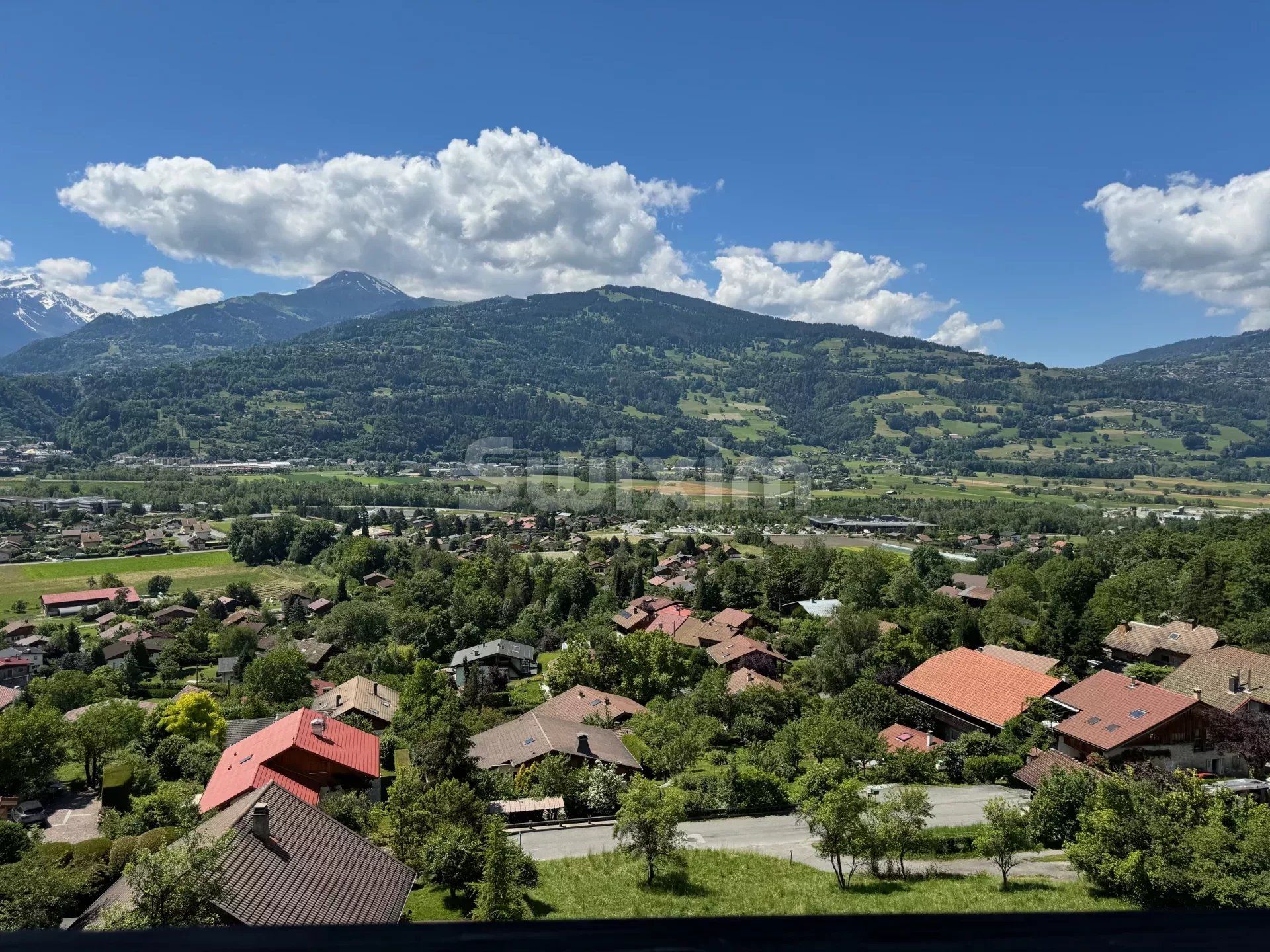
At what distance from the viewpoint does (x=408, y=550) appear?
51094 millimetres

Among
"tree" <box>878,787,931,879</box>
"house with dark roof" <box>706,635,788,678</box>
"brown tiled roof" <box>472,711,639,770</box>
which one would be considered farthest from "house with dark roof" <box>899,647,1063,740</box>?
"brown tiled roof" <box>472,711,639,770</box>

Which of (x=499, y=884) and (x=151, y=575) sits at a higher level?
(x=499, y=884)

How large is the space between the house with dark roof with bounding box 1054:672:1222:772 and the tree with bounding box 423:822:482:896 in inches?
522

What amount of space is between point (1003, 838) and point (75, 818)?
18151 mm

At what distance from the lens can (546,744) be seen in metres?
18.0

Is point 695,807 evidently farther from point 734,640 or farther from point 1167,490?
point 1167,490

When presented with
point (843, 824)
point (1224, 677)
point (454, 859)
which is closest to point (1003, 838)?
point (843, 824)

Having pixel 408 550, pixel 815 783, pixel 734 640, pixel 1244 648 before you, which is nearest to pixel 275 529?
pixel 408 550

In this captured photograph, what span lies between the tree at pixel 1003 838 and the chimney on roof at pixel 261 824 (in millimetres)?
9958

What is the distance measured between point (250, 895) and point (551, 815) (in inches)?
323

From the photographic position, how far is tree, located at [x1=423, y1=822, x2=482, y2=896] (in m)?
11.2

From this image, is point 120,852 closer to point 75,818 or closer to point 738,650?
point 75,818

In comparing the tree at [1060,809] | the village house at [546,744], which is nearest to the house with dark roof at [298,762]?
the village house at [546,744]

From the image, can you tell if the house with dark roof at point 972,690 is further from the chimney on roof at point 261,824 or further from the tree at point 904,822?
the chimney on roof at point 261,824
